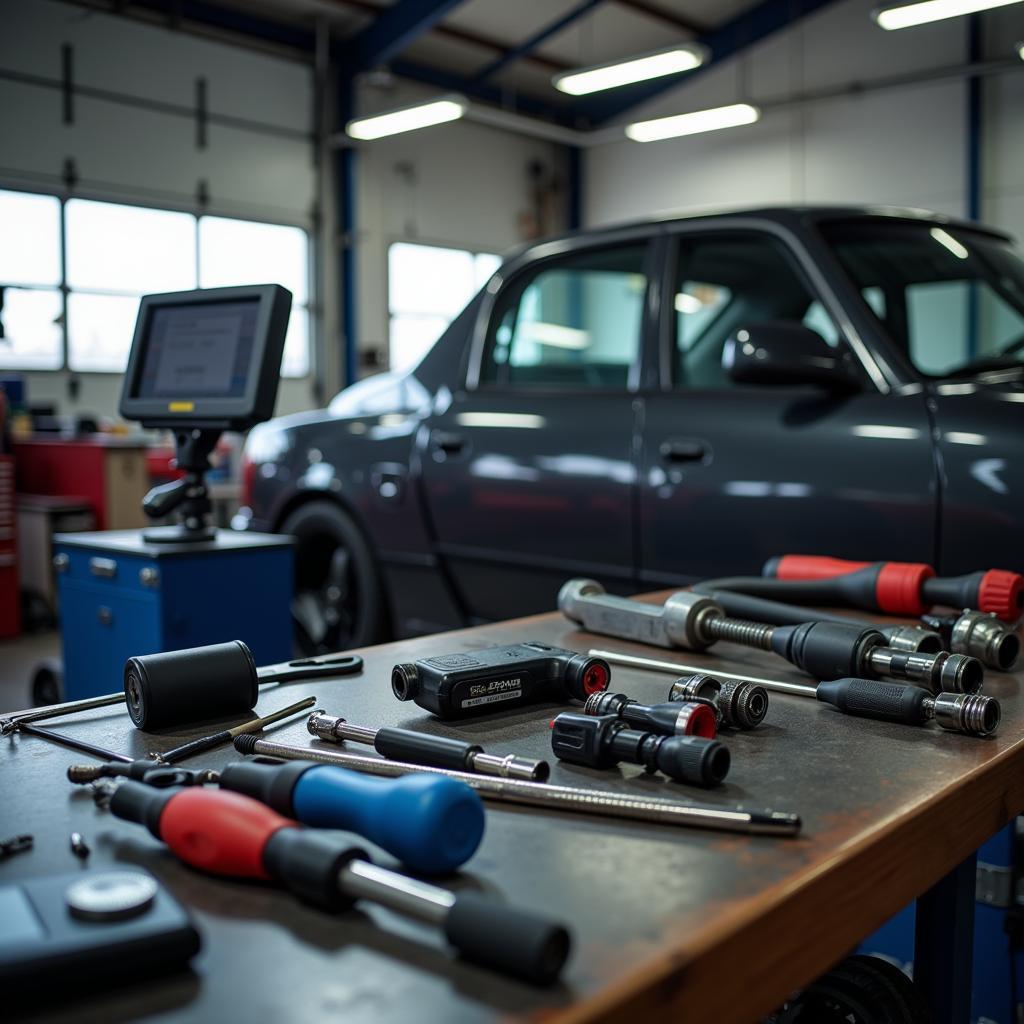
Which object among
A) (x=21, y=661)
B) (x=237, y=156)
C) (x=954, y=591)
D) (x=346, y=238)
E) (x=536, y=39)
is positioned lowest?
(x=21, y=661)

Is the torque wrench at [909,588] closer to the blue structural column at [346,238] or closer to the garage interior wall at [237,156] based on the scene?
the garage interior wall at [237,156]

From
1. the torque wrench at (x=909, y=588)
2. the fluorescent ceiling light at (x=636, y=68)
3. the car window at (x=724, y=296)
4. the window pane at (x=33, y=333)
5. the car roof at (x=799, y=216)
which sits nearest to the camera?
the torque wrench at (x=909, y=588)

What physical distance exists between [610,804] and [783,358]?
1.78 m

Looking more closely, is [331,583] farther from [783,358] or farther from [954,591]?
[954,591]

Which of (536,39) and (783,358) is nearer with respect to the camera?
(783,358)

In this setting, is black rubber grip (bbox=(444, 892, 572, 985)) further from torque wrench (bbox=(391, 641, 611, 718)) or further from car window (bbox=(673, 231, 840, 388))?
car window (bbox=(673, 231, 840, 388))

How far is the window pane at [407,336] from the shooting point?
1187cm

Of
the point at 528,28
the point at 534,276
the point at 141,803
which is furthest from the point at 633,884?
the point at 528,28

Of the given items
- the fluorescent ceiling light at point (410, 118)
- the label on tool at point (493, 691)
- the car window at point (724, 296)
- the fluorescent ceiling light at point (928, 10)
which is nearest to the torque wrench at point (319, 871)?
the label on tool at point (493, 691)

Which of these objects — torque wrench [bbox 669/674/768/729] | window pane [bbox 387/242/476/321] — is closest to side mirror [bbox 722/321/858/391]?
torque wrench [bbox 669/674/768/729]

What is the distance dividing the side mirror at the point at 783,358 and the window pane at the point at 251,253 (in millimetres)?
8141

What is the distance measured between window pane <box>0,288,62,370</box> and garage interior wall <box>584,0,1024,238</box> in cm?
628

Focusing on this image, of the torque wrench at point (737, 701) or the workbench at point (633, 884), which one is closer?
the workbench at point (633, 884)

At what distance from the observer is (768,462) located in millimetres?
2580
